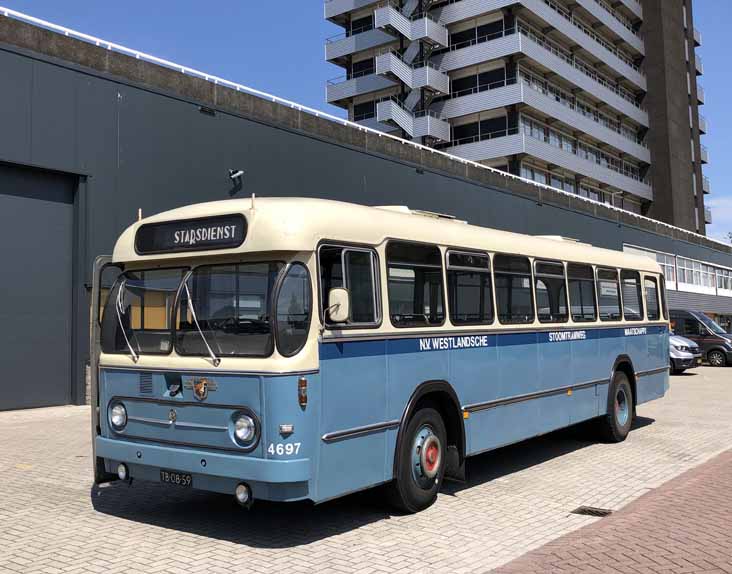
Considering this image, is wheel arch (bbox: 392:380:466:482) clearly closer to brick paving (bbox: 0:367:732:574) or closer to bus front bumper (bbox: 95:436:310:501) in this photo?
brick paving (bbox: 0:367:732:574)

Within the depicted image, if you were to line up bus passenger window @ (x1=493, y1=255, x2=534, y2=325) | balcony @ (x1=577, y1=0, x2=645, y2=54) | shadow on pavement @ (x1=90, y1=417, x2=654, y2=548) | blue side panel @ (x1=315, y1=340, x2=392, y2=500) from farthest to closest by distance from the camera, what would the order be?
1. balcony @ (x1=577, y1=0, x2=645, y2=54)
2. bus passenger window @ (x1=493, y1=255, x2=534, y2=325)
3. shadow on pavement @ (x1=90, y1=417, x2=654, y2=548)
4. blue side panel @ (x1=315, y1=340, x2=392, y2=500)

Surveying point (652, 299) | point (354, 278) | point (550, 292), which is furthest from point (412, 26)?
point (354, 278)

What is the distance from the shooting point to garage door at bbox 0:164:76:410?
46.6 feet

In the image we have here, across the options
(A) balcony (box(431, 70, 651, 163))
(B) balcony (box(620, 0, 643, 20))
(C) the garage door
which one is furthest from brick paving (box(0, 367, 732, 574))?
(B) balcony (box(620, 0, 643, 20))

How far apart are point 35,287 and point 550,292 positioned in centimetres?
1013

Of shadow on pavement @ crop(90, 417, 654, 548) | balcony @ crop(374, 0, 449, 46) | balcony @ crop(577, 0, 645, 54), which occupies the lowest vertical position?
shadow on pavement @ crop(90, 417, 654, 548)

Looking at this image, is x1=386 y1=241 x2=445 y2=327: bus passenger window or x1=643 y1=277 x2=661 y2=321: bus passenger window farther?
x1=643 y1=277 x2=661 y2=321: bus passenger window

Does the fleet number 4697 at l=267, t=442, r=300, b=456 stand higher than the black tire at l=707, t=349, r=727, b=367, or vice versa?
the fleet number 4697 at l=267, t=442, r=300, b=456

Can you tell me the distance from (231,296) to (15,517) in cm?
300

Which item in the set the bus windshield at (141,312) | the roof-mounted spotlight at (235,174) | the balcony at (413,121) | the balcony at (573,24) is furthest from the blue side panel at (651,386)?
the balcony at (573,24)

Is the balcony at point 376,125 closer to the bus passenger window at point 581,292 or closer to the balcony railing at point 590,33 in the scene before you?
the balcony railing at point 590,33

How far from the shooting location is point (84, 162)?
597 inches

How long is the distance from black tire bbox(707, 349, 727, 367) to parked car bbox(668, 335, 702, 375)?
4.33 metres

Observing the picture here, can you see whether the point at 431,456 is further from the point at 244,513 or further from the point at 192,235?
the point at 192,235
